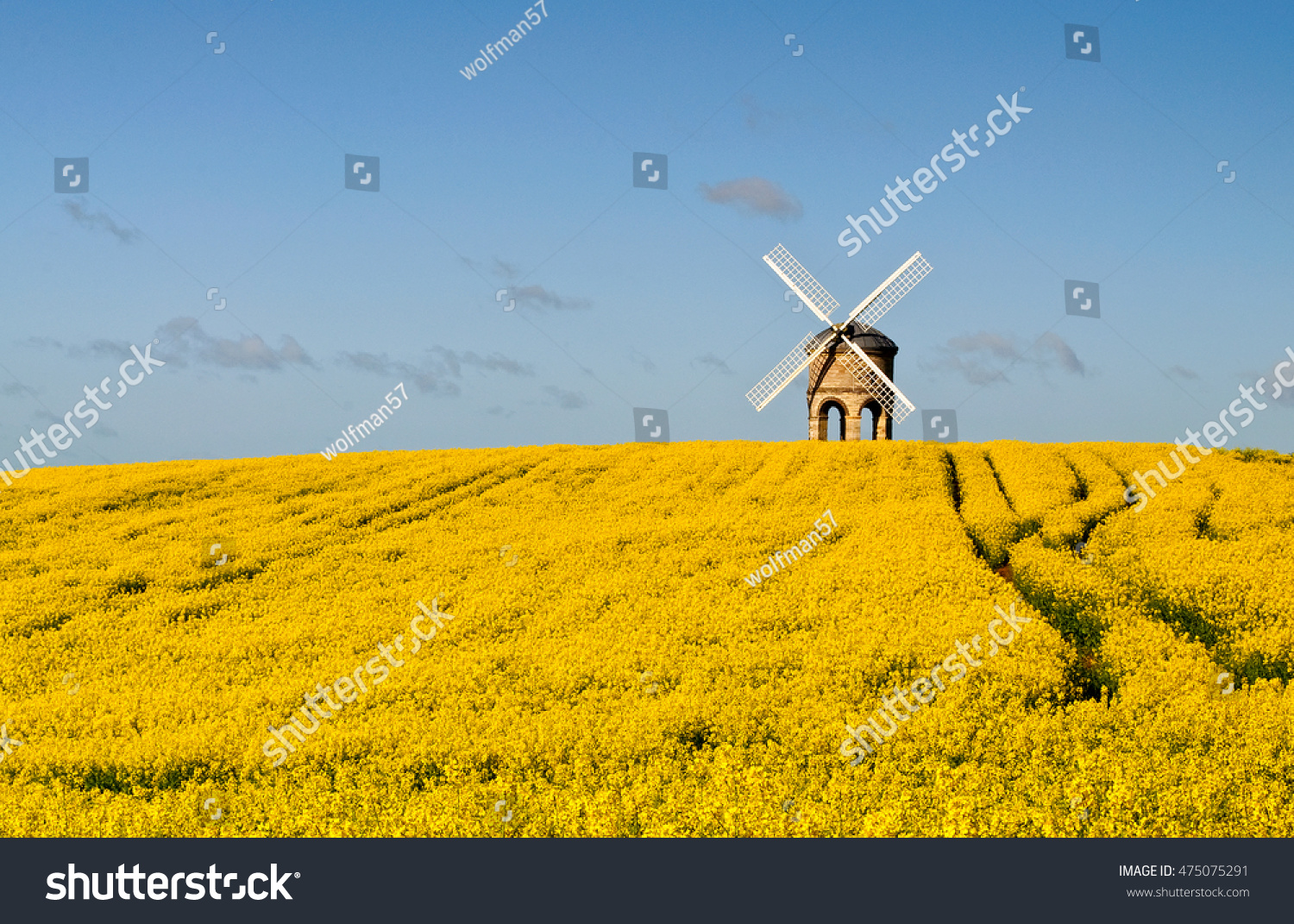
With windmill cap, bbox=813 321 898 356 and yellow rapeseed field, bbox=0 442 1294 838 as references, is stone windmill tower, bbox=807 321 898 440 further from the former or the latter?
yellow rapeseed field, bbox=0 442 1294 838

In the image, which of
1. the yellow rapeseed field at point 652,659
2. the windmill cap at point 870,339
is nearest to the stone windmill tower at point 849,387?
the windmill cap at point 870,339

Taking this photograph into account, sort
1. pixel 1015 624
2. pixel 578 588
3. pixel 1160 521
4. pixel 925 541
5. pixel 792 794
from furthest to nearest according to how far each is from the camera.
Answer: pixel 1160 521
pixel 925 541
pixel 578 588
pixel 1015 624
pixel 792 794

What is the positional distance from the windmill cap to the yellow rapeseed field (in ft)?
45.9

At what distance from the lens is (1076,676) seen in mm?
13898

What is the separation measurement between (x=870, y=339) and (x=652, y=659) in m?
29.7

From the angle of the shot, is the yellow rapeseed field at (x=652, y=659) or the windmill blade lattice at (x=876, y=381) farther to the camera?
the windmill blade lattice at (x=876, y=381)

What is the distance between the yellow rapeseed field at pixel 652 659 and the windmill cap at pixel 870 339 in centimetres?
1398

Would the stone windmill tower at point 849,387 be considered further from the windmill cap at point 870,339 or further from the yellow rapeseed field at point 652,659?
the yellow rapeseed field at point 652,659

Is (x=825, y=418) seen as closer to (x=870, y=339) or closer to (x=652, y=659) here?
(x=870, y=339)

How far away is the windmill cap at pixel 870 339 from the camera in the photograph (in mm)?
40625

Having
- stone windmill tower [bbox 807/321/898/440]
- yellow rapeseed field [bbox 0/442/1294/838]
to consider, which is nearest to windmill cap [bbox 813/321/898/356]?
stone windmill tower [bbox 807/321/898/440]
